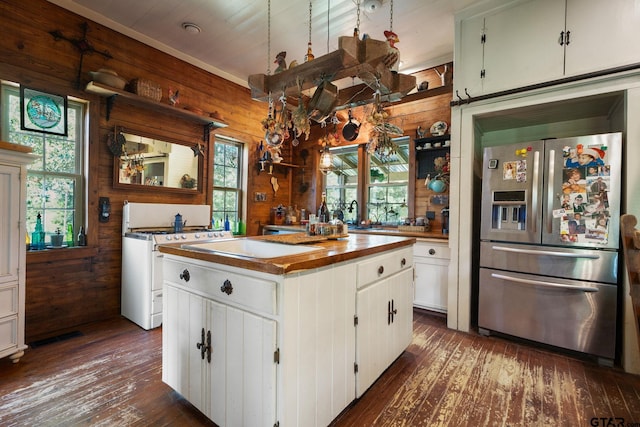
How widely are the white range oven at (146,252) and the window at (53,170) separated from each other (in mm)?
446

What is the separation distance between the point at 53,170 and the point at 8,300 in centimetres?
123

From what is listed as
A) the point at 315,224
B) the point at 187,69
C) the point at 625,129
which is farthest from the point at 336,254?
the point at 187,69

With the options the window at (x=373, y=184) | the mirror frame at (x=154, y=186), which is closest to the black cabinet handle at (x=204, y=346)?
the mirror frame at (x=154, y=186)

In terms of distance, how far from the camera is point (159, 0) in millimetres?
2637

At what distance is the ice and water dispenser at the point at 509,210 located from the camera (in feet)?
8.23

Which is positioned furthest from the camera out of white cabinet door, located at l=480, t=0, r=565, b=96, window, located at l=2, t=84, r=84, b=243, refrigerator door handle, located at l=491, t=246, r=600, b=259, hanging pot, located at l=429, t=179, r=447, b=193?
hanging pot, located at l=429, t=179, r=447, b=193

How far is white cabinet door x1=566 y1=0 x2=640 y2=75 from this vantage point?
211cm

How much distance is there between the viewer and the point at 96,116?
2854 mm

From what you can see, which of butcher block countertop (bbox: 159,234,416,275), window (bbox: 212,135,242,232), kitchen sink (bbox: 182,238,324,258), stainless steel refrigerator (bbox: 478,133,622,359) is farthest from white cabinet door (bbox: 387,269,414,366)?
window (bbox: 212,135,242,232)

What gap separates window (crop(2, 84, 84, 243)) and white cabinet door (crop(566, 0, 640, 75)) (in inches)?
172

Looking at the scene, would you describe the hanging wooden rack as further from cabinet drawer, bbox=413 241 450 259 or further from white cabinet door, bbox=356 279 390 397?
cabinet drawer, bbox=413 241 450 259

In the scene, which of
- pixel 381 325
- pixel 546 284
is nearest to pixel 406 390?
pixel 381 325

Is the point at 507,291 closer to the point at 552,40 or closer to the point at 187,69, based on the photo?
the point at 552,40

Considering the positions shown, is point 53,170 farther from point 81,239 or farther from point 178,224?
point 178,224
